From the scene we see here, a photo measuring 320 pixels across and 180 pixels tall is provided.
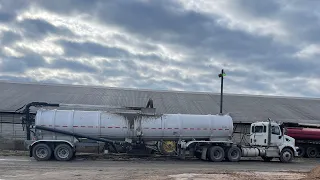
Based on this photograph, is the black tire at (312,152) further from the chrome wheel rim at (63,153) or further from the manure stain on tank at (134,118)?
the chrome wheel rim at (63,153)

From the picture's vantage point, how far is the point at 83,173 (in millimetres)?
16438

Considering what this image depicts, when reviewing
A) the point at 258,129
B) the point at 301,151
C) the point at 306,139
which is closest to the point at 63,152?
the point at 258,129

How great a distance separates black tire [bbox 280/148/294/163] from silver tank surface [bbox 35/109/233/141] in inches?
150

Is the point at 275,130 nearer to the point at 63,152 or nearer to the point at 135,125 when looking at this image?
the point at 135,125

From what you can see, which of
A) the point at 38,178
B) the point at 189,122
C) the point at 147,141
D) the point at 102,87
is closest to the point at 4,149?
the point at 147,141

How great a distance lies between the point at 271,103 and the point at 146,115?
25900 mm

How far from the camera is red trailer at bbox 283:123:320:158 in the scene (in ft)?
105

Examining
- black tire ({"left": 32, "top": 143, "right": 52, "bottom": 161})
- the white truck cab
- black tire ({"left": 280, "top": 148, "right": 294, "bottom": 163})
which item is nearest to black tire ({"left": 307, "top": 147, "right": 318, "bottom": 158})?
the white truck cab

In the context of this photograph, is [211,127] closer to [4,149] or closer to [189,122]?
[189,122]

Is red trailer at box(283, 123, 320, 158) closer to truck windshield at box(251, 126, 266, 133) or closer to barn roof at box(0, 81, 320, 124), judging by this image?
truck windshield at box(251, 126, 266, 133)

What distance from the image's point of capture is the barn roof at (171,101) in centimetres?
3862

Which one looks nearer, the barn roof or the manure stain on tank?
the manure stain on tank

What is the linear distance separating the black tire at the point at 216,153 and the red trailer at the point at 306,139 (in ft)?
28.8

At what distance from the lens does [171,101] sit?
1686 inches
